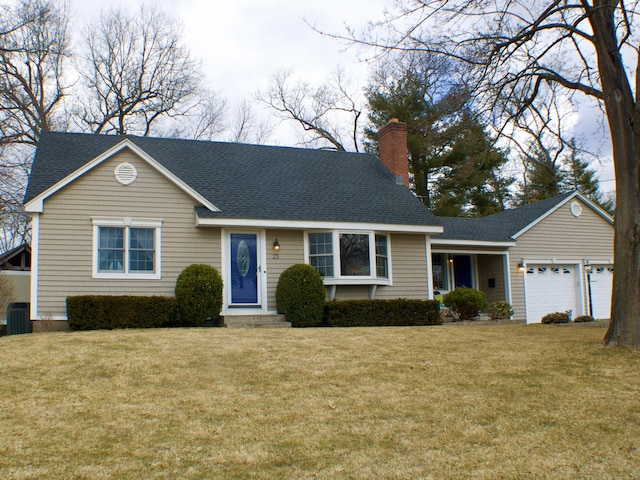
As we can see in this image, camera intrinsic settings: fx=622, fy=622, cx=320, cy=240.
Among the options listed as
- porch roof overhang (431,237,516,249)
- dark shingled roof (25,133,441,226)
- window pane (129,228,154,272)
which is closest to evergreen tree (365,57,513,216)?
porch roof overhang (431,237,516,249)

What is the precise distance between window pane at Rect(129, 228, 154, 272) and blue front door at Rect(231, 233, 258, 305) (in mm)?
2128

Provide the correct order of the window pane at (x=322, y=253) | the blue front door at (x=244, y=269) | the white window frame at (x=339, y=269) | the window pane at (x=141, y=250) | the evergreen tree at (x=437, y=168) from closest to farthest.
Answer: the window pane at (x=141, y=250) < the blue front door at (x=244, y=269) < the white window frame at (x=339, y=269) < the window pane at (x=322, y=253) < the evergreen tree at (x=437, y=168)

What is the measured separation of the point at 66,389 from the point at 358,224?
986 cm

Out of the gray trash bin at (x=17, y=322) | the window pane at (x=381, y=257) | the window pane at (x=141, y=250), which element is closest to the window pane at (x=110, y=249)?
the window pane at (x=141, y=250)

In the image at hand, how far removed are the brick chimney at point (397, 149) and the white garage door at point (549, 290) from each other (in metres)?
5.64

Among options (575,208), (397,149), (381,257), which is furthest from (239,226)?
(575,208)

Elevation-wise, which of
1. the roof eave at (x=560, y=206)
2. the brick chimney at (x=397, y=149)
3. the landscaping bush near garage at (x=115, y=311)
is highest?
the brick chimney at (x=397, y=149)

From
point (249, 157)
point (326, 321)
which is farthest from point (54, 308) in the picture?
point (249, 157)

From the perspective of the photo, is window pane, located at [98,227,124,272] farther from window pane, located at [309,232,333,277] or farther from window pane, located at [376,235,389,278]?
window pane, located at [376,235,389,278]

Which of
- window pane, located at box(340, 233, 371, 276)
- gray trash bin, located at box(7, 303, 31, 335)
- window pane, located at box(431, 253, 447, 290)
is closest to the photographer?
window pane, located at box(340, 233, 371, 276)

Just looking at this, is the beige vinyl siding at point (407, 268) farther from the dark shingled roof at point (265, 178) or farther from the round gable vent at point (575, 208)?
the round gable vent at point (575, 208)

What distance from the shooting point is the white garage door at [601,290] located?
71.6 ft

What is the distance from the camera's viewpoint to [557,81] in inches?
477

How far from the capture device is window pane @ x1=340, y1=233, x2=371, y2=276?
54.9 feet
